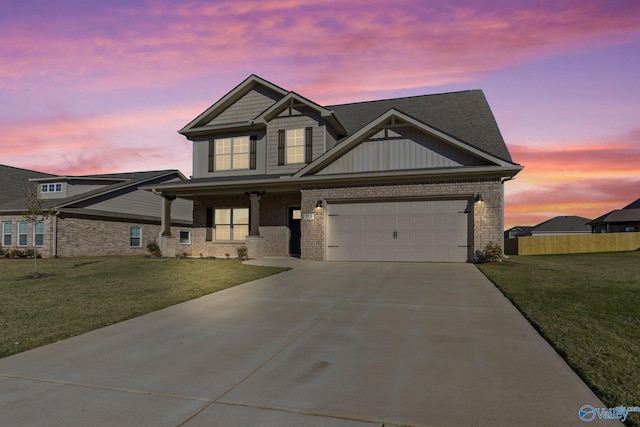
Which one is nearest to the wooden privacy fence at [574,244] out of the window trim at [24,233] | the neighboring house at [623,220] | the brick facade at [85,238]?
the neighboring house at [623,220]

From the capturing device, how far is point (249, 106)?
20.2m

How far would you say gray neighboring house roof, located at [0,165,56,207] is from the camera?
27125 millimetres

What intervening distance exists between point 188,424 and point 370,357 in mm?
2264

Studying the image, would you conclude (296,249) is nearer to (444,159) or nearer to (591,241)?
(444,159)

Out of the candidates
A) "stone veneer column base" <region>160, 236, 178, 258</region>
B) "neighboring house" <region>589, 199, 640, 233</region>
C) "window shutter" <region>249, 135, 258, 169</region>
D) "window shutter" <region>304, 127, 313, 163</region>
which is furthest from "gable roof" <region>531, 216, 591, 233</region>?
"stone veneer column base" <region>160, 236, 178, 258</region>

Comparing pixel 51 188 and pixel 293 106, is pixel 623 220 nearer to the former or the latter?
pixel 293 106

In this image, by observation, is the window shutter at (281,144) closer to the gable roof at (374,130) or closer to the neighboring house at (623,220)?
the gable roof at (374,130)

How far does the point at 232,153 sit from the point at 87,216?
10.9m

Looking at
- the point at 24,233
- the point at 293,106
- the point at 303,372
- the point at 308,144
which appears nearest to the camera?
the point at 303,372

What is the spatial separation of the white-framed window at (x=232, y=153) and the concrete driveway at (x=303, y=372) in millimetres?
13198

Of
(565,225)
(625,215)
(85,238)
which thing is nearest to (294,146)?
(85,238)

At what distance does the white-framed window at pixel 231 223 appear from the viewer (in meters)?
20.2

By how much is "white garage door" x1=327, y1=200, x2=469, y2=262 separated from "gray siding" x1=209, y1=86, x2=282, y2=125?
681 centimetres

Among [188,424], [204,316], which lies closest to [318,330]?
[204,316]
